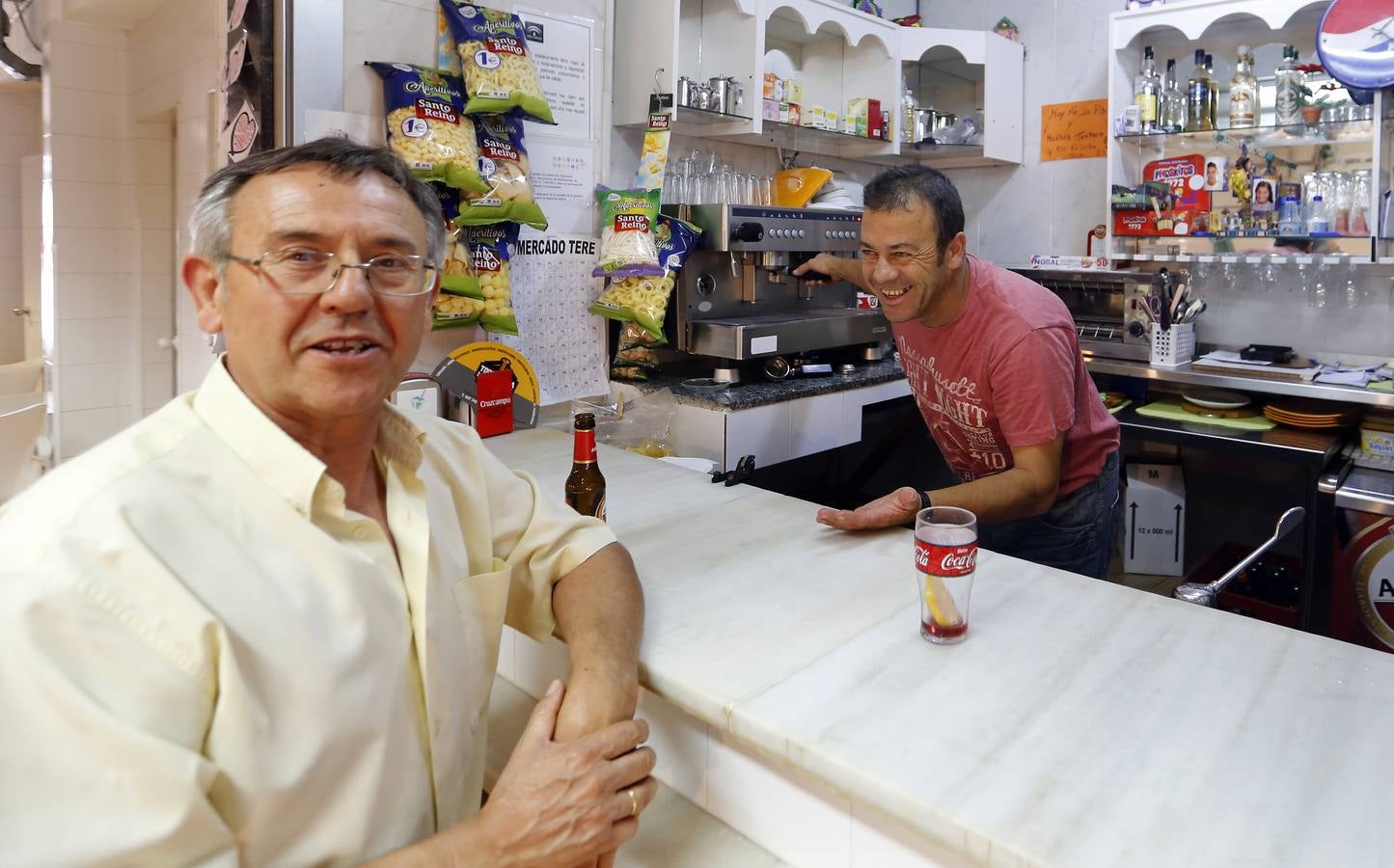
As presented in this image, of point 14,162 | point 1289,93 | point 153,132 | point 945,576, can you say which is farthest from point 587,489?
point 14,162

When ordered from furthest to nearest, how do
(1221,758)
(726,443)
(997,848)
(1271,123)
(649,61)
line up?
(1271,123) < (649,61) < (726,443) < (1221,758) < (997,848)

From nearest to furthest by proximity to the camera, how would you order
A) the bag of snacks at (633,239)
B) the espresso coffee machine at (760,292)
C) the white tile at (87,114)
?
the bag of snacks at (633,239) → the espresso coffee machine at (760,292) → the white tile at (87,114)

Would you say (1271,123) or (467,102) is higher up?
(1271,123)

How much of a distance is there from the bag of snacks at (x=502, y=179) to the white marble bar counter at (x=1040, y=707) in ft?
4.39

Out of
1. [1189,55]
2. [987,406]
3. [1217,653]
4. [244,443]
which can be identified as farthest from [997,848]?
[1189,55]

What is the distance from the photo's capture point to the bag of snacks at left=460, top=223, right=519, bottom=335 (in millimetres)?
2547

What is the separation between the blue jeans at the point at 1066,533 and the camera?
2150 millimetres

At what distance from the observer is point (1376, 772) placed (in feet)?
2.91

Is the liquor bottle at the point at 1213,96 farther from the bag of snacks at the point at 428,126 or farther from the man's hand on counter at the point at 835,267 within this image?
the bag of snacks at the point at 428,126

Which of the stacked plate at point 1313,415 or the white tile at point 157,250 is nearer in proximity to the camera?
the stacked plate at point 1313,415

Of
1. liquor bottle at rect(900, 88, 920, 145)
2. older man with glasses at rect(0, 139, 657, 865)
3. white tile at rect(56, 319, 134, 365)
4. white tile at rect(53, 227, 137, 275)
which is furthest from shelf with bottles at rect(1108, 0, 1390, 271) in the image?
white tile at rect(56, 319, 134, 365)

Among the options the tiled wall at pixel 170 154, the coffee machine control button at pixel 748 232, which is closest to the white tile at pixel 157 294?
the tiled wall at pixel 170 154

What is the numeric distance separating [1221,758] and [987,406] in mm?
1136

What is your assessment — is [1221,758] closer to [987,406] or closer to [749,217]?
[987,406]
